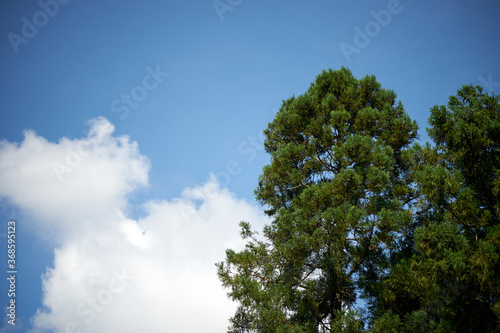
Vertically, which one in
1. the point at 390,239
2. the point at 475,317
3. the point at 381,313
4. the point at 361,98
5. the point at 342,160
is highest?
the point at 361,98

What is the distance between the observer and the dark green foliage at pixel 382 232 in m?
6.08

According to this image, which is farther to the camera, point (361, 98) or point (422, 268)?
point (361, 98)

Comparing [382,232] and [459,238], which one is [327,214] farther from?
[459,238]

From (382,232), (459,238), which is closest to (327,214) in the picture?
(382,232)

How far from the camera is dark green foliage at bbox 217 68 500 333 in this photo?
608 centimetres

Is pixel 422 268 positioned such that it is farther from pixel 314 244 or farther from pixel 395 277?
pixel 314 244

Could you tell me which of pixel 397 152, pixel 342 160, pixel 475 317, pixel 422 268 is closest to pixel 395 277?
pixel 422 268

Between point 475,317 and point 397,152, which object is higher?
point 397,152

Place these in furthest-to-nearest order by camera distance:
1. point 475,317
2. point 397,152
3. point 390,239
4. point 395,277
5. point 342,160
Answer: point 397,152 → point 342,160 → point 390,239 → point 395,277 → point 475,317

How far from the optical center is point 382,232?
7566 millimetres

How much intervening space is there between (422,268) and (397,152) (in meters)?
4.94

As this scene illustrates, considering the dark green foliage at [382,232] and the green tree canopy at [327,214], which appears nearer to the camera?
the dark green foliage at [382,232]

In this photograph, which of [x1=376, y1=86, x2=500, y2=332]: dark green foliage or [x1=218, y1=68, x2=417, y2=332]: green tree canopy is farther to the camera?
[x1=218, y1=68, x2=417, y2=332]: green tree canopy

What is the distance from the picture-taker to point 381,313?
7.20 metres
